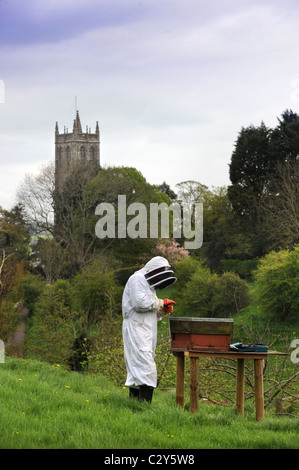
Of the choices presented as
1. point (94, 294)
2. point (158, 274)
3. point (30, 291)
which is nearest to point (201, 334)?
point (158, 274)

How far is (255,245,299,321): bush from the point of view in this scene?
31469mm

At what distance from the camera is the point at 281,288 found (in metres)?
32.0

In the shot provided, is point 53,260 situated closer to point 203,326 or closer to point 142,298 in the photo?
point 142,298

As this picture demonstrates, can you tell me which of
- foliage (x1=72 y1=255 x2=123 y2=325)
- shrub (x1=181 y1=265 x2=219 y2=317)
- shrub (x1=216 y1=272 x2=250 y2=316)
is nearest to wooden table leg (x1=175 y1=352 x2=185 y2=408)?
shrub (x1=216 y1=272 x2=250 y2=316)

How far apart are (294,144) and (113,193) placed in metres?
15.6

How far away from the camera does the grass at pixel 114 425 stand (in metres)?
5.71

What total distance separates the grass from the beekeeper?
29 centimetres

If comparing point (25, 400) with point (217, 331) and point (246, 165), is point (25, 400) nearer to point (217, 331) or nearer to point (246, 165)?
point (217, 331)

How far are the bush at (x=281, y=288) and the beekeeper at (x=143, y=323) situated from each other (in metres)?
24.4

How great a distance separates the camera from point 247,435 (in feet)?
20.6

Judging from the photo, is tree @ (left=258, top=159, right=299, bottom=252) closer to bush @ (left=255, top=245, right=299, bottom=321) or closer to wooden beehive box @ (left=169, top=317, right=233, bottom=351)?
bush @ (left=255, top=245, right=299, bottom=321)

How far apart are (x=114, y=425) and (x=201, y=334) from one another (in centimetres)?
180

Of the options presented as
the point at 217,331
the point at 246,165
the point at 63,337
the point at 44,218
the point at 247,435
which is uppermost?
the point at 246,165

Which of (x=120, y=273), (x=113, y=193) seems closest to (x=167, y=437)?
(x=120, y=273)
